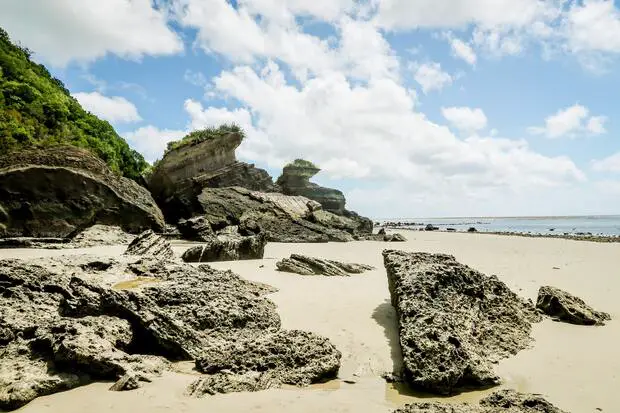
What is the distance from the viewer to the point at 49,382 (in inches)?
159

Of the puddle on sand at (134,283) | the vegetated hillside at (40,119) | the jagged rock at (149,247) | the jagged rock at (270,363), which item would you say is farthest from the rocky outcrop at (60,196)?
the jagged rock at (270,363)

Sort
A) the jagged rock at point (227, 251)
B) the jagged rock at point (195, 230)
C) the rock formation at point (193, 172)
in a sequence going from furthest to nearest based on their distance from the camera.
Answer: the rock formation at point (193, 172) < the jagged rock at point (195, 230) < the jagged rock at point (227, 251)

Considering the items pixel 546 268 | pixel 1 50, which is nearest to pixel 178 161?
pixel 546 268

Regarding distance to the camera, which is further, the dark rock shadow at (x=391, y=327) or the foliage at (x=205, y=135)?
the foliage at (x=205, y=135)

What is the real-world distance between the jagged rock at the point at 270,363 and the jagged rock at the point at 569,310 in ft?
13.8

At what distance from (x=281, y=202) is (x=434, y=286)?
20806mm

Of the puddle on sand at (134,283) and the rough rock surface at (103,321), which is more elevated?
→ the puddle on sand at (134,283)

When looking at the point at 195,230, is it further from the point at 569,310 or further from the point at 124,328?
the point at 569,310

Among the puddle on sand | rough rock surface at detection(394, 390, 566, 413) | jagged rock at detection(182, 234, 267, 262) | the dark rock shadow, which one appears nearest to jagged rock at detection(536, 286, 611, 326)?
the dark rock shadow

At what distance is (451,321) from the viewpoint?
5.18m

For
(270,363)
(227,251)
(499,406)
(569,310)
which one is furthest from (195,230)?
(499,406)

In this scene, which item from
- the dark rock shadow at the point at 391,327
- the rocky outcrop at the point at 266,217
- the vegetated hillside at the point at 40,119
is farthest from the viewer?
the vegetated hillside at the point at 40,119

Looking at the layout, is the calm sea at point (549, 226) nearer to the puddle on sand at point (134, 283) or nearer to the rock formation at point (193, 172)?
the rock formation at point (193, 172)

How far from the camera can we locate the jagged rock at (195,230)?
1897cm
